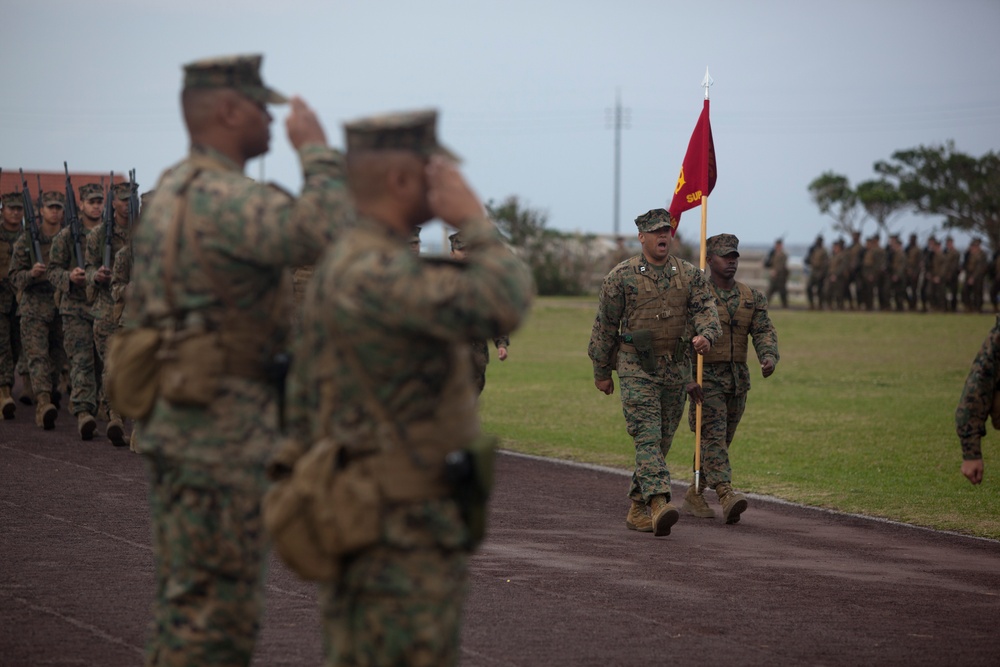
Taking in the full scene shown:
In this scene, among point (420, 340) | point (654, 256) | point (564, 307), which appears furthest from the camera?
point (564, 307)

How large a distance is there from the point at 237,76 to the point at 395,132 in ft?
3.83

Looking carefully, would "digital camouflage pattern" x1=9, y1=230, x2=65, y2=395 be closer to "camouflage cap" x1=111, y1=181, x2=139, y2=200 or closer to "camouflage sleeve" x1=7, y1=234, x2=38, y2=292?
"camouflage sleeve" x1=7, y1=234, x2=38, y2=292

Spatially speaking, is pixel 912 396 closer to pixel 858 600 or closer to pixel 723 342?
pixel 723 342

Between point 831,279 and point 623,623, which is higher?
point 831,279

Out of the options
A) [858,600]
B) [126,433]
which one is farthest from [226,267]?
[126,433]

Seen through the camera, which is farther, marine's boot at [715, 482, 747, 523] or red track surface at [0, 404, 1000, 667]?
marine's boot at [715, 482, 747, 523]

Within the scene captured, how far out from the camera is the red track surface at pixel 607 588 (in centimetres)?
707

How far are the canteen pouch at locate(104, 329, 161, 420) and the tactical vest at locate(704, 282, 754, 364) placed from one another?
719 centimetres

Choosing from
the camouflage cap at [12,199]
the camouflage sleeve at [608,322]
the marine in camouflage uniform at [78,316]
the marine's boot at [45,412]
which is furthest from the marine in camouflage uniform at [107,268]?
the camouflage sleeve at [608,322]

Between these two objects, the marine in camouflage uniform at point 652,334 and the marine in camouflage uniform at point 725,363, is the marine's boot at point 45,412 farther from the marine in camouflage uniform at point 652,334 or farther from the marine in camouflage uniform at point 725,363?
the marine in camouflage uniform at point 725,363

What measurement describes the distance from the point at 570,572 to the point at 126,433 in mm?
7639

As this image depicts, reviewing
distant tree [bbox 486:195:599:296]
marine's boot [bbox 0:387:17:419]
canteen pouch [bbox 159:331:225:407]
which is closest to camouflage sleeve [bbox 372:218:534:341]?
canteen pouch [bbox 159:331:225:407]

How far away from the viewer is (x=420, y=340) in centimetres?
415

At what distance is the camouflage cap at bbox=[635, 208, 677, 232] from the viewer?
1090cm
